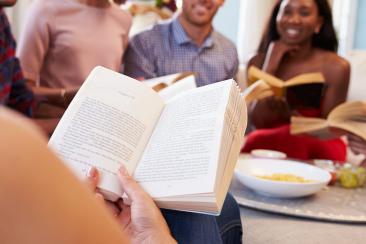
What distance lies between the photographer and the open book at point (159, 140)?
2.14 ft

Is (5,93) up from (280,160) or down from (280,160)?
up

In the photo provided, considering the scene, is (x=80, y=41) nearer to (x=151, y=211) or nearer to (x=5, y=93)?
(x=5, y=93)

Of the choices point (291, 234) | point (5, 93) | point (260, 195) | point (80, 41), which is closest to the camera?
point (291, 234)

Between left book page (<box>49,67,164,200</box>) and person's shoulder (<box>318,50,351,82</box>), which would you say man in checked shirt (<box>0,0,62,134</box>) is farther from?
person's shoulder (<box>318,50,351,82</box>)

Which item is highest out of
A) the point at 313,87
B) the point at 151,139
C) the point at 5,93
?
the point at 151,139

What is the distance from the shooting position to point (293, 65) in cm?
202

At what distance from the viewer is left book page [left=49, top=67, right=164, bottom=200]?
2.30ft

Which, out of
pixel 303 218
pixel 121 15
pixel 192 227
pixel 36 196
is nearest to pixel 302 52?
pixel 121 15

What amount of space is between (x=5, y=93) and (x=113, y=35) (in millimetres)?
519

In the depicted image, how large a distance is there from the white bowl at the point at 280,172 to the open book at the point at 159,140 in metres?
0.35

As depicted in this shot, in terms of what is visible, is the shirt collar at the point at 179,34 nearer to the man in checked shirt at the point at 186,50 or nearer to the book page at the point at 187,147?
the man in checked shirt at the point at 186,50

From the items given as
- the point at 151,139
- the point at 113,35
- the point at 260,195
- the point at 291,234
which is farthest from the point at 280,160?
the point at 113,35

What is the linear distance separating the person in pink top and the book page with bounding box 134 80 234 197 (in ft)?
2.61

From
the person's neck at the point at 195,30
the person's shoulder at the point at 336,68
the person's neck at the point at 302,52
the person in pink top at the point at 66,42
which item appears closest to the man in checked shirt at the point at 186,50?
the person's neck at the point at 195,30
